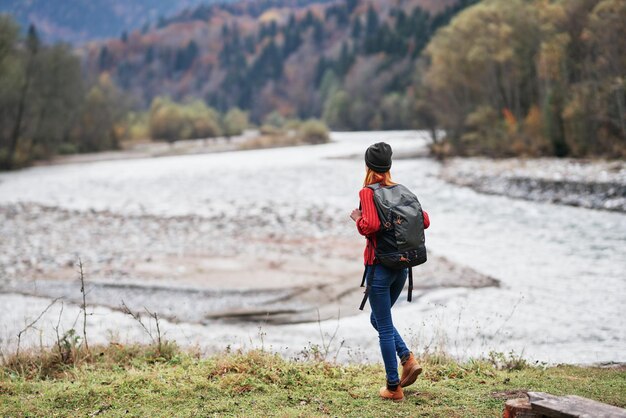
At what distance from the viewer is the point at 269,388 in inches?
263

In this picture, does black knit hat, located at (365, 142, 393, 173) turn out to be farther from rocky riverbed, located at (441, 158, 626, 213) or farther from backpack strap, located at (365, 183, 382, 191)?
rocky riverbed, located at (441, 158, 626, 213)

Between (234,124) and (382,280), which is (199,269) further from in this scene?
(234,124)

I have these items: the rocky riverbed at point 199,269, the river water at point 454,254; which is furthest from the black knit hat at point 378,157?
the rocky riverbed at point 199,269

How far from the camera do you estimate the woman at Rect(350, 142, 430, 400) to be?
18.9 feet

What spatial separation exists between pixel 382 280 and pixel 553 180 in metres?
Answer: 28.3

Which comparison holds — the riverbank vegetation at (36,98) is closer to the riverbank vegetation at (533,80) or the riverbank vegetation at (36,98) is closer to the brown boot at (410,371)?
the riverbank vegetation at (533,80)

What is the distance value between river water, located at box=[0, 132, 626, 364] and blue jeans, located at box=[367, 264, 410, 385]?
9.07 ft

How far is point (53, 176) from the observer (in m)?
48.7

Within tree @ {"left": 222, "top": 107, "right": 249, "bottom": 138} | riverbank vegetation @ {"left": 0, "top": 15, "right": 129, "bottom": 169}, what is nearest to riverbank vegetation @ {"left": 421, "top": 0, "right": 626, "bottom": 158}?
riverbank vegetation @ {"left": 0, "top": 15, "right": 129, "bottom": 169}

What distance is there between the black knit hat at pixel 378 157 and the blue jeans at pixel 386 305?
91 centimetres

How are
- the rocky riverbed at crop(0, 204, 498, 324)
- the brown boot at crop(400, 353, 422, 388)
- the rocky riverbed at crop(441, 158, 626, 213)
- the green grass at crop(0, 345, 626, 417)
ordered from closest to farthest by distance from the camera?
the green grass at crop(0, 345, 626, 417), the brown boot at crop(400, 353, 422, 388), the rocky riverbed at crop(0, 204, 498, 324), the rocky riverbed at crop(441, 158, 626, 213)

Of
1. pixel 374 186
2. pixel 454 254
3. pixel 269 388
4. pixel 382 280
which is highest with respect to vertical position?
pixel 374 186

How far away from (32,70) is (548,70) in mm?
45539

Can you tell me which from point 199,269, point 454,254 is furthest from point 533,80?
point 199,269
